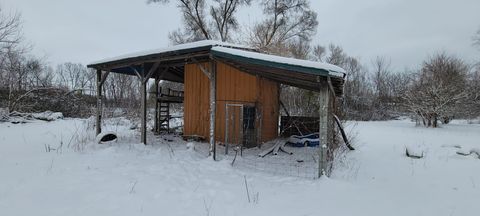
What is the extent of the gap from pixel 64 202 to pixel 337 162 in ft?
18.3

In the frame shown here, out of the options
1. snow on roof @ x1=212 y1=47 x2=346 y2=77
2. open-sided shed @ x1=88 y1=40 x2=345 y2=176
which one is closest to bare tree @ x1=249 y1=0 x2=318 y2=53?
open-sided shed @ x1=88 y1=40 x2=345 y2=176

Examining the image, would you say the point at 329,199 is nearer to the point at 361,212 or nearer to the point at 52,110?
the point at 361,212

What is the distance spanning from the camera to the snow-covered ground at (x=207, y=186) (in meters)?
3.67

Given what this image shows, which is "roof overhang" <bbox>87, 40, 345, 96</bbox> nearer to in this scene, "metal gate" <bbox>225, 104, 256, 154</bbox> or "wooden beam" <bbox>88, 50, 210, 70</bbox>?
"wooden beam" <bbox>88, 50, 210, 70</bbox>

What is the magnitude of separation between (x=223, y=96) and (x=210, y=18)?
13095 mm

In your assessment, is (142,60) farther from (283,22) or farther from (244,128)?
(283,22)

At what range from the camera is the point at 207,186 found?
15.0 ft

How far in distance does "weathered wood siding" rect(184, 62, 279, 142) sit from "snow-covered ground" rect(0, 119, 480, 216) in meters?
1.93

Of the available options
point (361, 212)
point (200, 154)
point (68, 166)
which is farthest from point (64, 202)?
point (361, 212)

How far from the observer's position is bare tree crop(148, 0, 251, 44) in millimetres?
19062

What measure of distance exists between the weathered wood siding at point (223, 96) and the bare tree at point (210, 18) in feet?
36.4

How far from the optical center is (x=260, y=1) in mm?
19922

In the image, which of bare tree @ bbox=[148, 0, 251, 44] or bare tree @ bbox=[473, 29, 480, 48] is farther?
bare tree @ bbox=[473, 29, 480, 48]

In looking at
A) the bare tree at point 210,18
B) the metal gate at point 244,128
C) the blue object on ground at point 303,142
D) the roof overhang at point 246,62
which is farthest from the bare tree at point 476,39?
the metal gate at point 244,128
